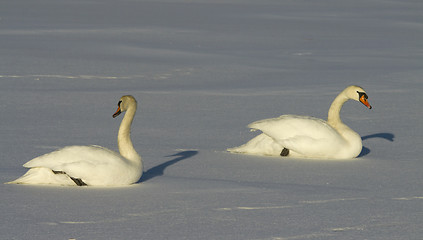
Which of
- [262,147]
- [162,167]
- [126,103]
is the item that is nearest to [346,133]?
[262,147]

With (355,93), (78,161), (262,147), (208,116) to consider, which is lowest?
(78,161)

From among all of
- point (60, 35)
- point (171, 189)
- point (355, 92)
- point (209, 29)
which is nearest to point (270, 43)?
point (209, 29)

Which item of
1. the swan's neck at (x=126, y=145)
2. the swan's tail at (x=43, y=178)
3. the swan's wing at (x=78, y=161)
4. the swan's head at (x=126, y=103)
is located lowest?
the swan's tail at (x=43, y=178)

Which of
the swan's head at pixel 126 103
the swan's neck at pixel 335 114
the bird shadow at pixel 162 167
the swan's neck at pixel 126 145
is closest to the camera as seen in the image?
the swan's neck at pixel 126 145

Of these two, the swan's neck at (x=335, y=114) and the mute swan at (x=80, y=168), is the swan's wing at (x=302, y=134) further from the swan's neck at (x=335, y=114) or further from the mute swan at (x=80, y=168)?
the mute swan at (x=80, y=168)

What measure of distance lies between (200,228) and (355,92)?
4.32 m

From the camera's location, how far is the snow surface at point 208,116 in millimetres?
6602

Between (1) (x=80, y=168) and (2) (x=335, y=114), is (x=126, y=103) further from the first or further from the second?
(2) (x=335, y=114)

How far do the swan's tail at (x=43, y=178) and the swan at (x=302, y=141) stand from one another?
2504 mm

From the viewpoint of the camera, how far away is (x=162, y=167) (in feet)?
28.6

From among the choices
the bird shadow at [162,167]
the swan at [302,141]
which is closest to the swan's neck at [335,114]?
the swan at [302,141]

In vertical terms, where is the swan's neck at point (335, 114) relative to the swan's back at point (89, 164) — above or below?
above

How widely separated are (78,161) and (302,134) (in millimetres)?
2881

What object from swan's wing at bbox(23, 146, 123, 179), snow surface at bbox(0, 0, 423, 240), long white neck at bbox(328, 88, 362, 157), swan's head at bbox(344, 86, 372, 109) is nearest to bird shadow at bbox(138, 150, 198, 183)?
snow surface at bbox(0, 0, 423, 240)
